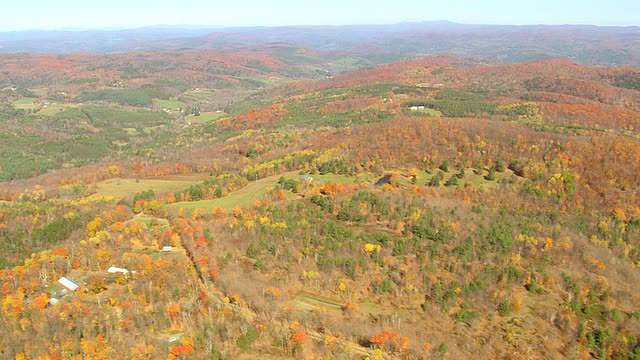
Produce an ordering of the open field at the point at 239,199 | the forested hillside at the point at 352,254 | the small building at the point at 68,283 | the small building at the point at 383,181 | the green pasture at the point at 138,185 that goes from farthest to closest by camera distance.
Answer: the green pasture at the point at 138,185 → the small building at the point at 383,181 → the open field at the point at 239,199 → the small building at the point at 68,283 → the forested hillside at the point at 352,254

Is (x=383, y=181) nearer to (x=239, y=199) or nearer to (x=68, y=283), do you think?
(x=239, y=199)

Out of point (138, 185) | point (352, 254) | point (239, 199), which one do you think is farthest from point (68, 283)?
point (138, 185)

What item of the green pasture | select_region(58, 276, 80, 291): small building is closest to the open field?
the green pasture

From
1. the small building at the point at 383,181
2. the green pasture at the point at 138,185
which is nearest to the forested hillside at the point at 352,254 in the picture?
the green pasture at the point at 138,185

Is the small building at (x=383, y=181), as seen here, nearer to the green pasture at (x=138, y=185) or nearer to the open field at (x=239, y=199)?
the open field at (x=239, y=199)

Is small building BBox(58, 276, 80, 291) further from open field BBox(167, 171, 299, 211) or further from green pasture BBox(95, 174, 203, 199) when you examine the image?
green pasture BBox(95, 174, 203, 199)

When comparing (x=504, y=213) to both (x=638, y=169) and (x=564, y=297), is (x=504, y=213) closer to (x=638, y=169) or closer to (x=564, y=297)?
(x=564, y=297)

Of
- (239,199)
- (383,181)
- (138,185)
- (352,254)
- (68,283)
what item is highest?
(383,181)

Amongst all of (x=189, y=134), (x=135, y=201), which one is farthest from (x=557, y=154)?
(x=189, y=134)
